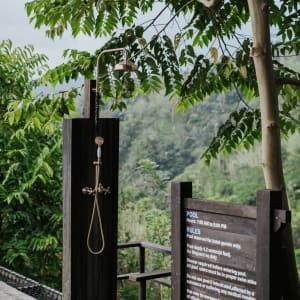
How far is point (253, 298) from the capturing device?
6.77 ft

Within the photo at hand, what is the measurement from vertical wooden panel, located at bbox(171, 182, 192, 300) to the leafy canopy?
1.99 ft

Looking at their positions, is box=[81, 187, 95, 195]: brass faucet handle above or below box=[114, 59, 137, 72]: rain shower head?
below

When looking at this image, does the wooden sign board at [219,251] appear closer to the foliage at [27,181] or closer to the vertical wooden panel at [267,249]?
the vertical wooden panel at [267,249]

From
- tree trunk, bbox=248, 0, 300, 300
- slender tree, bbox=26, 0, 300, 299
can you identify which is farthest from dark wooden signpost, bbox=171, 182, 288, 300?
slender tree, bbox=26, 0, 300, 299

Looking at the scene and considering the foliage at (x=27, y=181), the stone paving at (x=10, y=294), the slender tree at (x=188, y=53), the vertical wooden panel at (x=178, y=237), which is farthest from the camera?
the foliage at (x=27, y=181)

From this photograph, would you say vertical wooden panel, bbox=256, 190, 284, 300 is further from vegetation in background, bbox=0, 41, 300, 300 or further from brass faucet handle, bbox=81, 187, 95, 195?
vegetation in background, bbox=0, 41, 300, 300

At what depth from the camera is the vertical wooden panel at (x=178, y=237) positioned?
239 centimetres

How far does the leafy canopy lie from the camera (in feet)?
9.57

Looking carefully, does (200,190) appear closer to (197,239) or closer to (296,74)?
(296,74)

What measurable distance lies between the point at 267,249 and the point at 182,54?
4.52ft

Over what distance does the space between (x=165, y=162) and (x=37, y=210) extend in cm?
174

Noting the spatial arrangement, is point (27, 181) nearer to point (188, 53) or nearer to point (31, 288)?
point (31, 288)

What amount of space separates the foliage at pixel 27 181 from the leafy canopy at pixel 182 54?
144cm

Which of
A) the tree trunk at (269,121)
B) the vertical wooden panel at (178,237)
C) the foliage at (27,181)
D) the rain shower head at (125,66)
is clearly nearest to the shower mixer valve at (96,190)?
the vertical wooden panel at (178,237)
